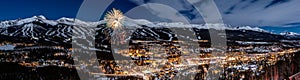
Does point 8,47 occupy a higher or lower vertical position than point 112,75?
higher

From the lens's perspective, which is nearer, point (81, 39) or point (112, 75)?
point (112, 75)

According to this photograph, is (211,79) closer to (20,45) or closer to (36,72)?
(36,72)

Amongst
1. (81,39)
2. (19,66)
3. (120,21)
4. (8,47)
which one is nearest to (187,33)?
(81,39)

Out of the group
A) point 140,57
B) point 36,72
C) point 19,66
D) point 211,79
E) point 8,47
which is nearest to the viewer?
point 211,79

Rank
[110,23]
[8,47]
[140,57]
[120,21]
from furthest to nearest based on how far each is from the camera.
Answer: [8,47] < [140,57] < [120,21] < [110,23]

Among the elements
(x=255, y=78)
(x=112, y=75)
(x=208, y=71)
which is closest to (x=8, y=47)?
(x=112, y=75)

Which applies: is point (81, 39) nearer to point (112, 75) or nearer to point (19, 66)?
point (19, 66)

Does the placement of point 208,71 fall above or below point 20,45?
below

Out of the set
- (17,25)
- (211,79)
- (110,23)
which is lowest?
(211,79)

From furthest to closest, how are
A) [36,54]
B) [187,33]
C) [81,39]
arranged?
1. [187,33]
2. [81,39]
3. [36,54]
